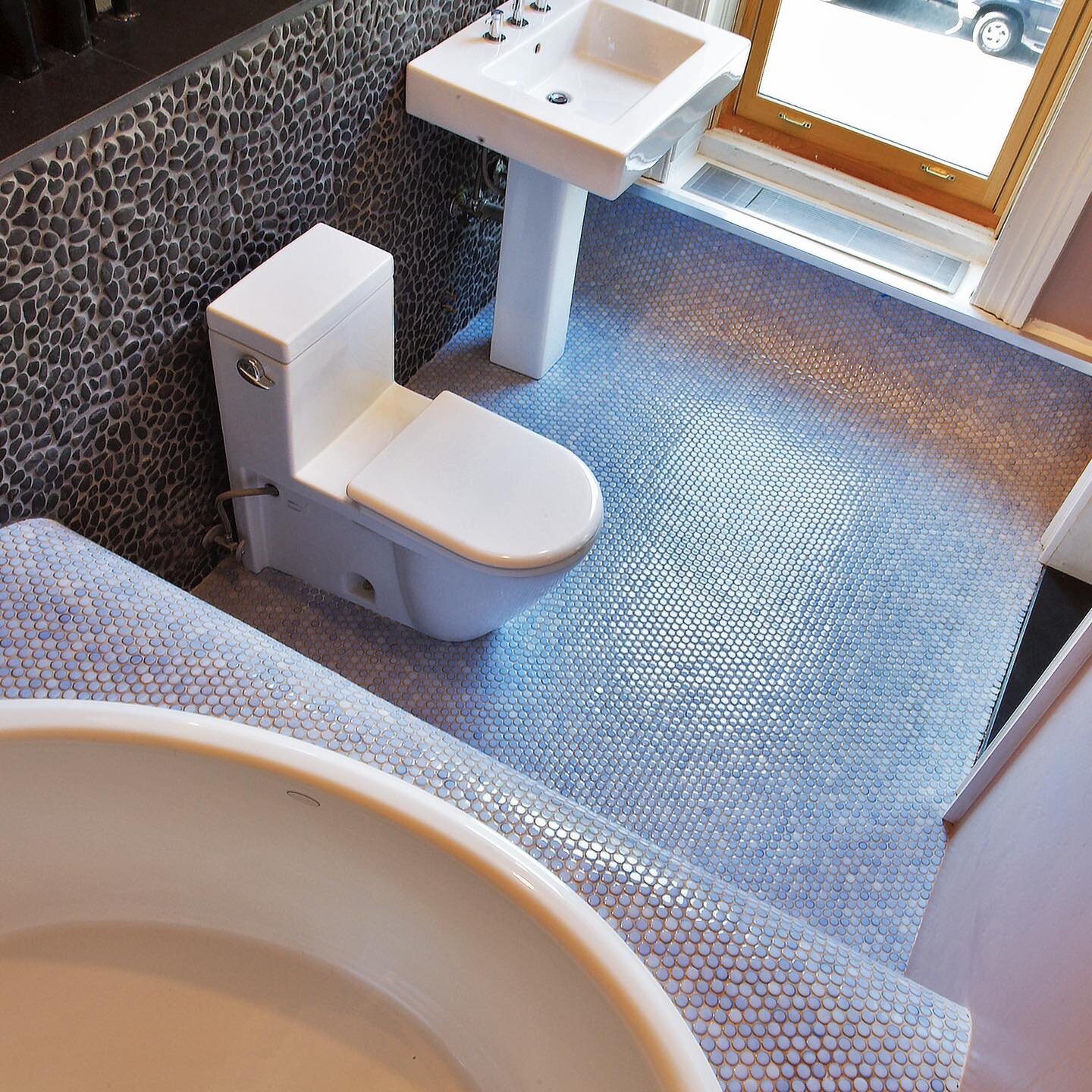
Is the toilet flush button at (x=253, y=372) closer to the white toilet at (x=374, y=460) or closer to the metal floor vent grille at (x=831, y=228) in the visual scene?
the white toilet at (x=374, y=460)

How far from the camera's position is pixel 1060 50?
264 cm

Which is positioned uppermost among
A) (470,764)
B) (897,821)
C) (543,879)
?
(543,879)

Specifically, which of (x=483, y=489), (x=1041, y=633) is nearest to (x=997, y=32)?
(x=1041, y=633)

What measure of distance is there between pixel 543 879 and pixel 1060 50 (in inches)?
99.5

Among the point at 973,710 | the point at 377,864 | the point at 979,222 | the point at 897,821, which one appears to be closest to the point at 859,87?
the point at 979,222

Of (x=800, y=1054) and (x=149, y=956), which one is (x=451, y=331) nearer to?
(x=149, y=956)

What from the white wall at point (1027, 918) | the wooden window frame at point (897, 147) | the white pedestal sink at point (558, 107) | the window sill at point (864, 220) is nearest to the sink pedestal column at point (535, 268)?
the white pedestal sink at point (558, 107)

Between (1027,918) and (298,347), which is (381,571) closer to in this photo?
(298,347)

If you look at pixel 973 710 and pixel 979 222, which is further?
pixel 979 222

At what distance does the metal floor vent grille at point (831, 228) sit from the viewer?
2959 mm

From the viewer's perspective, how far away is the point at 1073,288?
268 centimetres

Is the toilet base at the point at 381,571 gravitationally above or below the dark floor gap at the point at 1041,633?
above

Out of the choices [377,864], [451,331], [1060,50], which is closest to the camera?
[377,864]

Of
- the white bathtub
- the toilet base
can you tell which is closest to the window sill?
the toilet base
